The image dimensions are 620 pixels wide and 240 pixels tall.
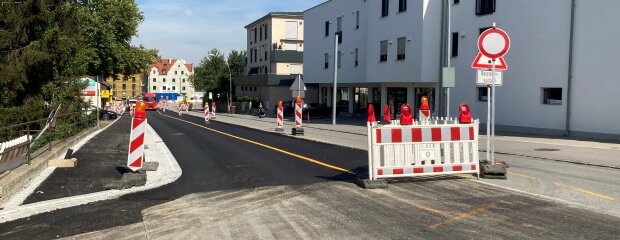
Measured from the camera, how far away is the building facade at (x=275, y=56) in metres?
62.4

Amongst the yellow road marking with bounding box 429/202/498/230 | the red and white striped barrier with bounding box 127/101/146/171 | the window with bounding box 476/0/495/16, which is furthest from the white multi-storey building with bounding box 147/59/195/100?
the yellow road marking with bounding box 429/202/498/230

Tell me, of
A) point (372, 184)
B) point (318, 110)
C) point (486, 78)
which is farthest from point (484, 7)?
point (372, 184)

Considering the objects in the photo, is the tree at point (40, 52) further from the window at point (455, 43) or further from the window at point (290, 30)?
the window at point (290, 30)

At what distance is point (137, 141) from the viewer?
941 centimetres

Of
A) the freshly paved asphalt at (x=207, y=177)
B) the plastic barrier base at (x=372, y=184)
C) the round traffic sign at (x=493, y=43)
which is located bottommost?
the freshly paved asphalt at (x=207, y=177)

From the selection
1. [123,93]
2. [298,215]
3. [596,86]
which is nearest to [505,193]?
[298,215]

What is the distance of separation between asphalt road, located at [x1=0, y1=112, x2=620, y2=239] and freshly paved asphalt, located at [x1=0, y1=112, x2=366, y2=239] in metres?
0.02

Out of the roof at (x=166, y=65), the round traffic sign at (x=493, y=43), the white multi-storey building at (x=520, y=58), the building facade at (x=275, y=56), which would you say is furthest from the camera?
the roof at (x=166, y=65)

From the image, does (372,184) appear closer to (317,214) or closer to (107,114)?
(317,214)

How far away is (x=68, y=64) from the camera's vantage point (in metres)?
25.3

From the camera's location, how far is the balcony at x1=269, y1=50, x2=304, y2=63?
2483 inches

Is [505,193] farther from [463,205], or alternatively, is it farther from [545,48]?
[545,48]

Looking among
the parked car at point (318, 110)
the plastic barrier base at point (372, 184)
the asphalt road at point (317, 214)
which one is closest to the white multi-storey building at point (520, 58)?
the parked car at point (318, 110)

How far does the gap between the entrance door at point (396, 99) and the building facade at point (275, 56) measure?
2005cm
